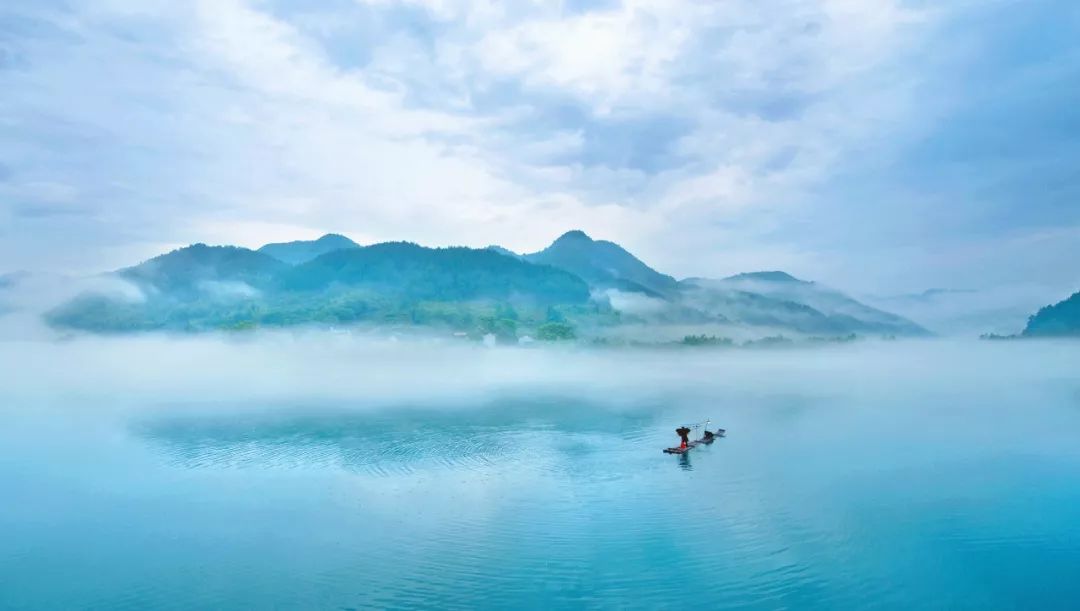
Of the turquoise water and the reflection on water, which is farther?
the reflection on water

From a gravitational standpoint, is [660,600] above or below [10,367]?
below

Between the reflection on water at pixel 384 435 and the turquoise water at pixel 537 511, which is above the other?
the reflection on water at pixel 384 435

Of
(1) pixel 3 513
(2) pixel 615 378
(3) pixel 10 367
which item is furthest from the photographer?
(3) pixel 10 367

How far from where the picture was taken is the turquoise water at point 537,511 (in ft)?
42.2

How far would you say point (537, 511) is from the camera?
1806 cm

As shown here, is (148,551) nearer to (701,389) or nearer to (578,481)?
(578,481)

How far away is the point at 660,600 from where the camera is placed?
12.2 metres

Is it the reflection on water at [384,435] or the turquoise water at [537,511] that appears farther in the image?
the reflection on water at [384,435]

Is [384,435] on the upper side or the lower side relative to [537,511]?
upper

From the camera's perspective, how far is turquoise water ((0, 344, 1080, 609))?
12867 millimetres

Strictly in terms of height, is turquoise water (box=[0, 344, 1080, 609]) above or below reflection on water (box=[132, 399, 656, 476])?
below

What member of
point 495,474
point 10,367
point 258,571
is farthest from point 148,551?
point 10,367

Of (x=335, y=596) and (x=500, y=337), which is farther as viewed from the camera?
(x=500, y=337)

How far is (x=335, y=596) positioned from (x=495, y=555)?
3.50 m
